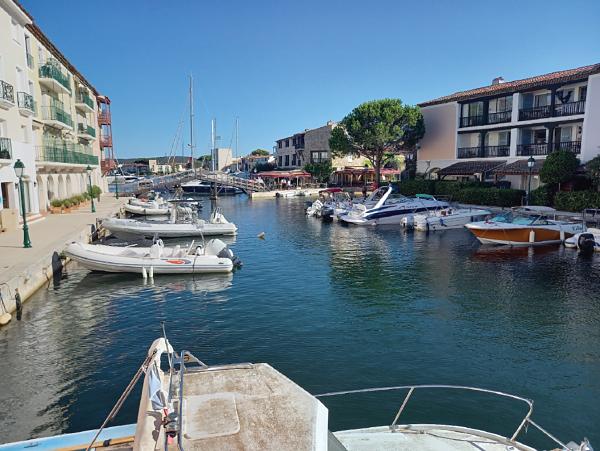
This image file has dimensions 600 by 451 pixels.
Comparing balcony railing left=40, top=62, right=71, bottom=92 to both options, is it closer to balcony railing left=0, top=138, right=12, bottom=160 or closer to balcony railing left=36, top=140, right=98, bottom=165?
balcony railing left=36, top=140, right=98, bottom=165

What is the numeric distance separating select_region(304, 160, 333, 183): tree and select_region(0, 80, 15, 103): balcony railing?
57.0 m

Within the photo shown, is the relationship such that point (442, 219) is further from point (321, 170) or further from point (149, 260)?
point (321, 170)

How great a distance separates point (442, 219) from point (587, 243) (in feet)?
35.0

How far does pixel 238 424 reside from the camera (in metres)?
4.39

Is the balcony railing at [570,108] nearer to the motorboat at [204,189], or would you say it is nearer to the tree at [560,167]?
the tree at [560,167]

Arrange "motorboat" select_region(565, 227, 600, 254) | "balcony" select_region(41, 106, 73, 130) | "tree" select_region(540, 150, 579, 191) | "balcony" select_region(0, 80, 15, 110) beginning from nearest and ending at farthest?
"motorboat" select_region(565, 227, 600, 254), "balcony" select_region(0, 80, 15, 110), "tree" select_region(540, 150, 579, 191), "balcony" select_region(41, 106, 73, 130)

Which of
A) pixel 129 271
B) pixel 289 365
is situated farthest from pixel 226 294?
pixel 289 365

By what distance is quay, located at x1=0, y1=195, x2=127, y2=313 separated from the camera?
14969 millimetres

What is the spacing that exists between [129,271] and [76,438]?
1492 cm

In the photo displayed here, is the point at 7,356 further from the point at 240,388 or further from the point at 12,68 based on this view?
the point at 12,68

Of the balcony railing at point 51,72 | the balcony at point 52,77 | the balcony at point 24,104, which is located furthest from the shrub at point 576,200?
the balcony railing at point 51,72

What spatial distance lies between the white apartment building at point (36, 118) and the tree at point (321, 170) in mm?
38963

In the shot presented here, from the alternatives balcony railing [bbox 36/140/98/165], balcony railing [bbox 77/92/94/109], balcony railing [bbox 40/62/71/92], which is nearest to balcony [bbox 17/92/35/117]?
balcony railing [bbox 36/140/98/165]

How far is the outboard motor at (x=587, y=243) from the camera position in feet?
77.0
